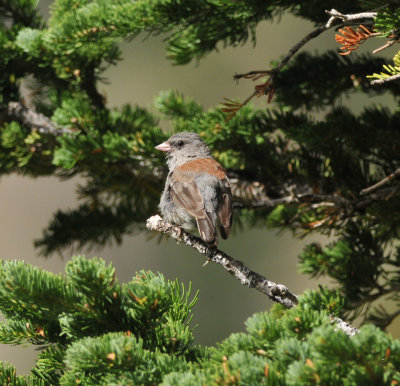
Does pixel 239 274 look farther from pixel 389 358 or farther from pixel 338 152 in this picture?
pixel 338 152

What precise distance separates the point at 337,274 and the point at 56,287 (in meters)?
0.99

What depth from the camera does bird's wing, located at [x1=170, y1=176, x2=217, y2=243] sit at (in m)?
1.94

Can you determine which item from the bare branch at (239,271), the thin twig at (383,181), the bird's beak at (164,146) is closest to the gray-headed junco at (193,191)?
the bird's beak at (164,146)

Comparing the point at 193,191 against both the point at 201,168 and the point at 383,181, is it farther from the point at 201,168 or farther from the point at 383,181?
the point at 383,181

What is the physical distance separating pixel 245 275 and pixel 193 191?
83 cm

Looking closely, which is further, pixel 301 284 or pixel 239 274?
pixel 301 284

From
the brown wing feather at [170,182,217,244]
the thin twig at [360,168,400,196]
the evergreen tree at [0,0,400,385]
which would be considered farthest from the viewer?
the brown wing feather at [170,182,217,244]

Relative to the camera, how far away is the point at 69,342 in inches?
44.6

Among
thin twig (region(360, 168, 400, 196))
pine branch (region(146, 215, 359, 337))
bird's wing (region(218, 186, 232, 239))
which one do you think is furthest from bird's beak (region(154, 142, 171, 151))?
thin twig (region(360, 168, 400, 196))

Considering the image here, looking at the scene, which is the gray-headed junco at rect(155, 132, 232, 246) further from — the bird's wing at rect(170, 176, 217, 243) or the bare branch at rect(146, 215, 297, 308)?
the bare branch at rect(146, 215, 297, 308)

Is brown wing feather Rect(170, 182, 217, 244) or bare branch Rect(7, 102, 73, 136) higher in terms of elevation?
bare branch Rect(7, 102, 73, 136)

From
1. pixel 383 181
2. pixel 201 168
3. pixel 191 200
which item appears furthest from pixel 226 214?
pixel 383 181

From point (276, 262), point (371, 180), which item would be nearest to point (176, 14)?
point (371, 180)

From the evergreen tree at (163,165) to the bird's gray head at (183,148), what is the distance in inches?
2.3
